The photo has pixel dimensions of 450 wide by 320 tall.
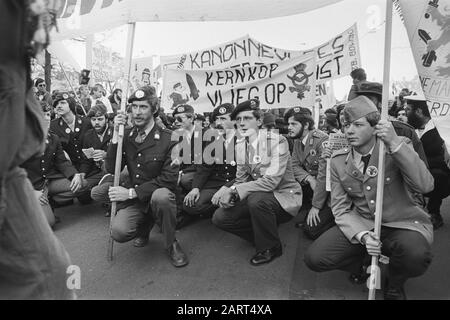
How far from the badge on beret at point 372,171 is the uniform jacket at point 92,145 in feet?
11.7

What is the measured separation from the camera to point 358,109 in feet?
8.44

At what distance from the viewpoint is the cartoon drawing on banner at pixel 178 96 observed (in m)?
4.34

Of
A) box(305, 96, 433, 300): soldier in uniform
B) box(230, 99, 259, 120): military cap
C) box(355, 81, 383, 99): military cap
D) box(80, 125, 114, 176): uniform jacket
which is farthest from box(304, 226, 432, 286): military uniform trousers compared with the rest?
box(80, 125, 114, 176): uniform jacket

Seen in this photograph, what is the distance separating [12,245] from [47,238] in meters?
0.12

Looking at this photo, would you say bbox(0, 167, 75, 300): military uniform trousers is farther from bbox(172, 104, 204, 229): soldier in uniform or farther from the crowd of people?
bbox(172, 104, 204, 229): soldier in uniform

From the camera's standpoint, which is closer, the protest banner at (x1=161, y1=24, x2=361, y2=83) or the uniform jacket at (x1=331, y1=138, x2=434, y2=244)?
the uniform jacket at (x1=331, y1=138, x2=434, y2=244)

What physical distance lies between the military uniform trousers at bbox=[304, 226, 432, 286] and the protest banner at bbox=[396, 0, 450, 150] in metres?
0.72

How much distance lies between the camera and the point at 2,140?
1.10 meters

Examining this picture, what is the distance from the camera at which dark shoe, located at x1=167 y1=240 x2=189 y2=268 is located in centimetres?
310

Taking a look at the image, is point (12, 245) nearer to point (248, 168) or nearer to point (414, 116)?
point (248, 168)

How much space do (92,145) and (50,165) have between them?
64cm

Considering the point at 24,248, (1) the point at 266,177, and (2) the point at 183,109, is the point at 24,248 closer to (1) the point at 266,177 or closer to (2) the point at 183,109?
(1) the point at 266,177

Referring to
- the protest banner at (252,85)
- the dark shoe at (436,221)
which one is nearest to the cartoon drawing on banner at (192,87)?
the protest banner at (252,85)

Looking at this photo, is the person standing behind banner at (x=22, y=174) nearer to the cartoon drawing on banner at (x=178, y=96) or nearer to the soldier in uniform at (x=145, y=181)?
the soldier in uniform at (x=145, y=181)
